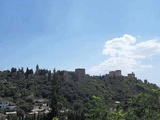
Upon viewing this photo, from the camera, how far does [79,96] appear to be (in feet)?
218

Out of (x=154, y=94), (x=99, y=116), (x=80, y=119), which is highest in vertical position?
(x=154, y=94)

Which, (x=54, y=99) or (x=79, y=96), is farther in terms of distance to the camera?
(x=79, y=96)

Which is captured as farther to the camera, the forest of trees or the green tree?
the green tree

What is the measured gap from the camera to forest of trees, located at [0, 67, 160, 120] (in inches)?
263

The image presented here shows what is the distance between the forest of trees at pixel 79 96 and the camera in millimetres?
6684

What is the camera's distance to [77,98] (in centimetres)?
6525

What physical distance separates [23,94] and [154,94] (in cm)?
6046

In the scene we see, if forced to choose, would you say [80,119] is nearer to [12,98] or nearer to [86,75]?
[12,98]

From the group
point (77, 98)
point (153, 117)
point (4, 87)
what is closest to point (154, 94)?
point (153, 117)

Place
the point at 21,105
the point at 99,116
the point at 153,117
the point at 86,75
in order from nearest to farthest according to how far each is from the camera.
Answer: the point at 153,117, the point at 99,116, the point at 21,105, the point at 86,75

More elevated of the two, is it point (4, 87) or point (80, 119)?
point (4, 87)

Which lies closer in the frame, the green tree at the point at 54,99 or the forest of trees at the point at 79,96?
the forest of trees at the point at 79,96

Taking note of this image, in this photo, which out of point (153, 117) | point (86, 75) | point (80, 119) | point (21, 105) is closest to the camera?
point (153, 117)

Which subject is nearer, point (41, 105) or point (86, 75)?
point (41, 105)
